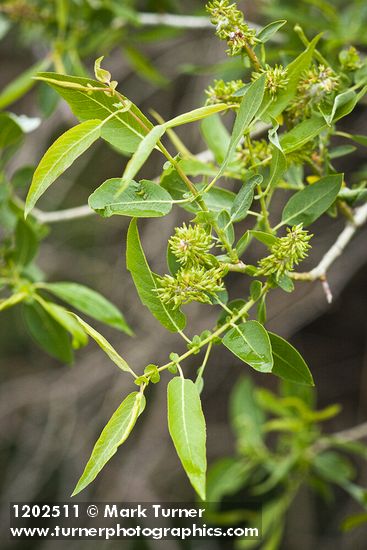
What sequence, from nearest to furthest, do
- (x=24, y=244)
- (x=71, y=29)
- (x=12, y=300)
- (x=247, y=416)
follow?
(x=12, y=300), (x=24, y=244), (x=71, y=29), (x=247, y=416)

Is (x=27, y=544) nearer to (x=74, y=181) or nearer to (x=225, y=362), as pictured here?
(x=225, y=362)

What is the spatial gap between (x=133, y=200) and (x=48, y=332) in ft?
1.97

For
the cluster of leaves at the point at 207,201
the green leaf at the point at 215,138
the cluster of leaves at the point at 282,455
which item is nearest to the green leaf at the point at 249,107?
the cluster of leaves at the point at 207,201

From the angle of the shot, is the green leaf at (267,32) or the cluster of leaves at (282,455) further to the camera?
the cluster of leaves at (282,455)

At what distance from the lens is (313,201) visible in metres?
0.83

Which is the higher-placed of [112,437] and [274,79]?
[274,79]

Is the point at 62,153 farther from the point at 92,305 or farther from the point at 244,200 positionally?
the point at 92,305

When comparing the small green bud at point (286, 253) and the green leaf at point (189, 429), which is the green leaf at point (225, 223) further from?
the green leaf at point (189, 429)

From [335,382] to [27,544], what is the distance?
5.27 ft

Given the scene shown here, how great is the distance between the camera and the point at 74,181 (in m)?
2.98

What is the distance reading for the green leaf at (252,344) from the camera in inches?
27.9

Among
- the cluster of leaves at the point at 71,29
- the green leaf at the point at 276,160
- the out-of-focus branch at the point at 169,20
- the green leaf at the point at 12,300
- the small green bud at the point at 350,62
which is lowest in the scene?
the green leaf at the point at 276,160

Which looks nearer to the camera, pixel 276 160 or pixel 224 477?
pixel 276 160

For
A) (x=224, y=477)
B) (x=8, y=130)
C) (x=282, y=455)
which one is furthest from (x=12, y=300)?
(x=282, y=455)
